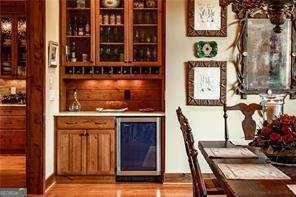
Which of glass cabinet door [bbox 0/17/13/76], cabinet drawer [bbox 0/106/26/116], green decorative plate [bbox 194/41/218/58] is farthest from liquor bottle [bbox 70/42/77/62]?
glass cabinet door [bbox 0/17/13/76]

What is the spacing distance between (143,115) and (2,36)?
4.04 meters

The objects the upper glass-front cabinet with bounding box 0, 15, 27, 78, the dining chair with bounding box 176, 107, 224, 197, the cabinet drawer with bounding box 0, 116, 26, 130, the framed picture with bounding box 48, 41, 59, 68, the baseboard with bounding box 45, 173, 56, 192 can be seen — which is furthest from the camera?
the upper glass-front cabinet with bounding box 0, 15, 27, 78

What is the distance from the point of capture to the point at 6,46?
923 centimetres

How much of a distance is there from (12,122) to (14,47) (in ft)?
4.54

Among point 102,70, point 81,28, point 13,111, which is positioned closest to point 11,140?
point 13,111

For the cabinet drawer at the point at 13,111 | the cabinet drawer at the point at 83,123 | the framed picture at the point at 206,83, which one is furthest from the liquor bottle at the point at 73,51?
the cabinet drawer at the point at 13,111

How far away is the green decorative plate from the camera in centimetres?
625

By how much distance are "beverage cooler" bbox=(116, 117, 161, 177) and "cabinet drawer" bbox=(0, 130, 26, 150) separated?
2.95 m

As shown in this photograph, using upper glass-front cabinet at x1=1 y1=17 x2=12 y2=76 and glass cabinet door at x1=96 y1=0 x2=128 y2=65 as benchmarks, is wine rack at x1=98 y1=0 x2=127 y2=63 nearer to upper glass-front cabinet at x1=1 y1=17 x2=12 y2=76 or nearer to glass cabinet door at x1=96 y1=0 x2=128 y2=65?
glass cabinet door at x1=96 y1=0 x2=128 y2=65

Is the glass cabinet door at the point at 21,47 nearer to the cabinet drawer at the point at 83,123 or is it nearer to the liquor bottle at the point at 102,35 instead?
the liquor bottle at the point at 102,35

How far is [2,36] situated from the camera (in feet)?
30.2

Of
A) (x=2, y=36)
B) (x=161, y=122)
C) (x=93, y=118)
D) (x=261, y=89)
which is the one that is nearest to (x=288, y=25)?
(x=261, y=89)

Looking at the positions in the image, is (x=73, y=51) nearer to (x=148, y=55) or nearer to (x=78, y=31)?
(x=78, y=31)

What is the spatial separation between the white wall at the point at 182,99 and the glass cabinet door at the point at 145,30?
53cm
